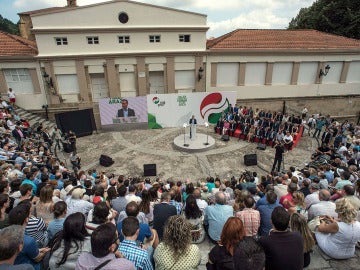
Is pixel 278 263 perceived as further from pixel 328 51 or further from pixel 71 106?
pixel 328 51

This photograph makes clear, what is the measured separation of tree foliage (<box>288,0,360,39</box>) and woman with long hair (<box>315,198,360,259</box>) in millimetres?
29442

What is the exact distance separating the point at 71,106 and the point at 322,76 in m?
24.0

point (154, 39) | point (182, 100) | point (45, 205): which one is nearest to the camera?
point (45, 205)

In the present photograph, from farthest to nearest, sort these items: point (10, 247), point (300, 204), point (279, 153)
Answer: point (279, 153) < point (300, 204) < point (10, 247)

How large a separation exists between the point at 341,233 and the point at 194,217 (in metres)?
2.78

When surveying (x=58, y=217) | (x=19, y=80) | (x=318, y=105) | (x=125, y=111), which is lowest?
(x=318, y=105)

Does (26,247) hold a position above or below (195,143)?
above

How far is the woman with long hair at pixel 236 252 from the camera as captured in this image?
2.83m

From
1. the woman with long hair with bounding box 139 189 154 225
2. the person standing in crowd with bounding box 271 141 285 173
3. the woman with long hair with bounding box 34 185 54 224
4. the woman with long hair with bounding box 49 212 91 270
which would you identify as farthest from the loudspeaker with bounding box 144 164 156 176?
the woman with long hair with bounding box 49 212 91 270

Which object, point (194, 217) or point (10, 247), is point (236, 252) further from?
point (10, 247)

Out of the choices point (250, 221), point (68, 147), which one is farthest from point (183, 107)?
point (250, 221)

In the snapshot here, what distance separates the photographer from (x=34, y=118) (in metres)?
19.8

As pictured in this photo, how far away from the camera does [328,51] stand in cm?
2275

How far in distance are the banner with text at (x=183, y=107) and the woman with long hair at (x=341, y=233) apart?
16.0m
